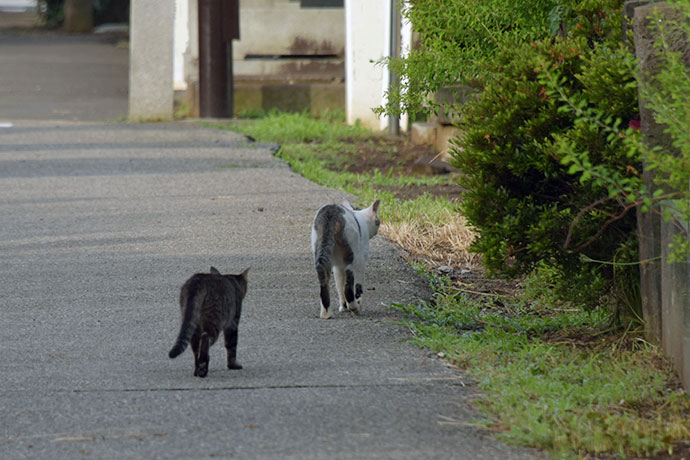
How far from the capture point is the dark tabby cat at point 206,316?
4.78m

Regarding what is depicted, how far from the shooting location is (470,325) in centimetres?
605

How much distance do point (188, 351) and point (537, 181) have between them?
1.95 meters

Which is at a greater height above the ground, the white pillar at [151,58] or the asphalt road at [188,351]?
the white pillar at [151,58]

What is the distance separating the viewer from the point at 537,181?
18.9 ft

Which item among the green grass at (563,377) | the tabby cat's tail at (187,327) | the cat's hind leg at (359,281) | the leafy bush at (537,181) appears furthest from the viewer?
the cat's hind leg at (359,281)

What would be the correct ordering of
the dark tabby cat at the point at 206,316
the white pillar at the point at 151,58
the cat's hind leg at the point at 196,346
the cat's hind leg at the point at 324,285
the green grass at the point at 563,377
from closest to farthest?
the green grass at the point at 563,377 < the dark tabby cat at the point at 206,316 < the cat's hind leg at the point at 196,346 < the cat's hind leg at the point at 324,285 < the white pillar at the point at 151,58

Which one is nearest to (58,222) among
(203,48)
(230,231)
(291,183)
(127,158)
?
(230,231)

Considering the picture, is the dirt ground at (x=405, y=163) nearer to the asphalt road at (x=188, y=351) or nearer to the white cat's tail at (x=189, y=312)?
the asphalt road at (x=188, y=351)

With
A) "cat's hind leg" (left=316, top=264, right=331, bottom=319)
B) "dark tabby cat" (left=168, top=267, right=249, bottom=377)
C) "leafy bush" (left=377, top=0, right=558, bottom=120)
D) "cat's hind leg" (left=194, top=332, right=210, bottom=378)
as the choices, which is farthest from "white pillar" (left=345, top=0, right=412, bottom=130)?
"cat's hind leg" (left=194, top=332, right=210, bottom=378)

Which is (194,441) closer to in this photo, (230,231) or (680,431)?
(680,431)

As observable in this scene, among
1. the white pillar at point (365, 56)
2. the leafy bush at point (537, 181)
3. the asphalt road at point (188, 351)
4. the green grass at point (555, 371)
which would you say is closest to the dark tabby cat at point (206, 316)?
the asphalt road at point (188, 351)

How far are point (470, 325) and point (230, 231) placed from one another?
292cm

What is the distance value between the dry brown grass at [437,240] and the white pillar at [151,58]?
825 centimetres

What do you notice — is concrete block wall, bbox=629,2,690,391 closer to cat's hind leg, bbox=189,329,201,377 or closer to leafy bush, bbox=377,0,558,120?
leafy bush, bbox=377,0,558,120
